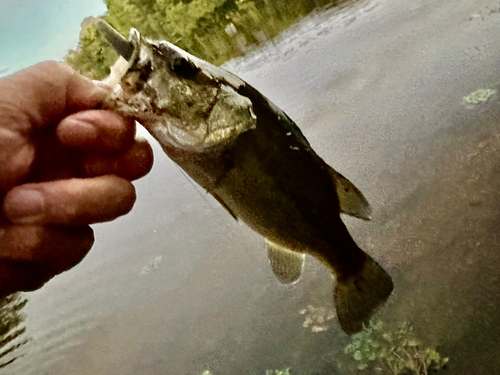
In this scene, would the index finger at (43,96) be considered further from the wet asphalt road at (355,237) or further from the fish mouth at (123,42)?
the wet asphalt road at (355,237)

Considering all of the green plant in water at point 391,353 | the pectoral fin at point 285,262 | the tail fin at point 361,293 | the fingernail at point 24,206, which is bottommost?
the green plant in water at point 391,353

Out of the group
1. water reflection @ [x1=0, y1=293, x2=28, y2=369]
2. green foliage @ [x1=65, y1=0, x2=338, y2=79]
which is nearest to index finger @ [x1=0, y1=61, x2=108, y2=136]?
water reflection @ [x1=0, y1=293, x2=28, y2=369]

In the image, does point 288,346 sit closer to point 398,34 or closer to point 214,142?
point 214,142

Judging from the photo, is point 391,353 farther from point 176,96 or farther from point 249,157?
point 176,96

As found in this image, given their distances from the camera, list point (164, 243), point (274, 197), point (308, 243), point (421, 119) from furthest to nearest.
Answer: point (164, 243)
point (421, 119)
point (308, 243)
point (274, 197)

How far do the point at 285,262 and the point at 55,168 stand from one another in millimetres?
633

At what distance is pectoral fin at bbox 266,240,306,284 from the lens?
111 cm

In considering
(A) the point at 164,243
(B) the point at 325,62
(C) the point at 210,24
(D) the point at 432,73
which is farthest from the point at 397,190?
(C) the point at 210,24

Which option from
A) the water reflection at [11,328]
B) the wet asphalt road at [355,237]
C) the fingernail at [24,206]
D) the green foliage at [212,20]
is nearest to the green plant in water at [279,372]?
the wet asphalt road at [355,237]

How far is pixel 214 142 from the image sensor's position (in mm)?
835

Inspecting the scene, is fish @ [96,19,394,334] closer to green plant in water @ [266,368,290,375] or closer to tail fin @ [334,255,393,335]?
tail fin @ [334,255,393,335]

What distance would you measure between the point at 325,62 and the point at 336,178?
306cm

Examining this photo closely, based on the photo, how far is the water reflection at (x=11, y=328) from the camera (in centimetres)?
280

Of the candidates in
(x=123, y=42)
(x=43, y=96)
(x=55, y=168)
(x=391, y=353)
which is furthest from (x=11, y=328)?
(x=123, y=42)
